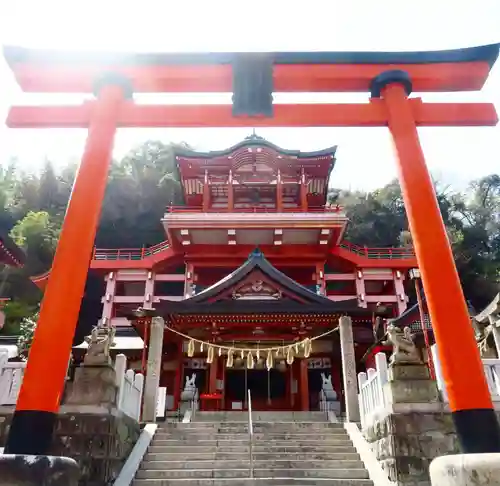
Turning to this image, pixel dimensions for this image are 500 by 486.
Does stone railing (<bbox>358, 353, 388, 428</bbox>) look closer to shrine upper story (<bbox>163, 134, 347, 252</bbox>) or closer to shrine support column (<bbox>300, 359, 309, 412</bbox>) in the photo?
shrine support column (<bbox>300, 359, 309, 412</bbox>)

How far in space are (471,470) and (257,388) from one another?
12.9 m

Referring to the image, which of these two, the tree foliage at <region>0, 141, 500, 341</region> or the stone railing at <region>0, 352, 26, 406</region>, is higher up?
the tree foliage at <region>0, 141, 500, 341</region>

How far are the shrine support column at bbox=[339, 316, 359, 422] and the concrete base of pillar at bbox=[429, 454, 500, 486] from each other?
7670 mm

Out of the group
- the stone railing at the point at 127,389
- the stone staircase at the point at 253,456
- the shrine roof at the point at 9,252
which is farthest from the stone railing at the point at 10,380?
the shrine roof at the point at 9,252

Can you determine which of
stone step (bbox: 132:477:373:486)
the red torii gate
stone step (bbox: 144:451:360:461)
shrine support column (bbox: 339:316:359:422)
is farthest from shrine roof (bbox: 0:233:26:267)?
shrine support column (bbox: 339:316:359:422)

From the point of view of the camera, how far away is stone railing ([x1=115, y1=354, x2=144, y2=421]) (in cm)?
879

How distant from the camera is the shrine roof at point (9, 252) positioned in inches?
470

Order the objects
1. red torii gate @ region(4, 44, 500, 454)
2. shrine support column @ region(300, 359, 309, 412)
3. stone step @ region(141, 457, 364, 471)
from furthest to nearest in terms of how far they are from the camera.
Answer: shrine support column @ region(300, 359, 309, 412) < stone step @ region(141, 457, 364, 471) < red torii gate @ region(4, 44, 500, 454)

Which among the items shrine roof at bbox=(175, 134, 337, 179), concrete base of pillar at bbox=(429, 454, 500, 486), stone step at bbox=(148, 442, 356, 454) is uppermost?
shrine roof at bbox=(175, 134, 337, 179)

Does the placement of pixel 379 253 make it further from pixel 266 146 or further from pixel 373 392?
pixel 373 392

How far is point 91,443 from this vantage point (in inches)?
300

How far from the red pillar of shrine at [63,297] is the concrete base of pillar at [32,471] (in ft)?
2.39

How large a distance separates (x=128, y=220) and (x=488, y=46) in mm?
34311

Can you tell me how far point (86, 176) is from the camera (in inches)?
238
